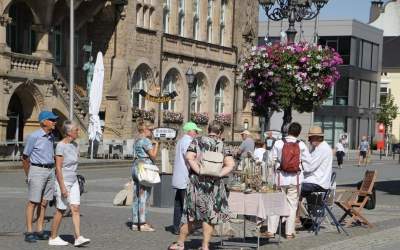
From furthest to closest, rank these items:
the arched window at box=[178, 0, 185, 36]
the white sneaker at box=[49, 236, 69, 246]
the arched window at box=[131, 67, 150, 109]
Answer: the arched window at box=[178, 0, 185, 36], the arched window at box=[131, 67, 150, 109], the white sneaker at box=[49, 236, 69, 246]

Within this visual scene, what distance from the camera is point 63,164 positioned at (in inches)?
474

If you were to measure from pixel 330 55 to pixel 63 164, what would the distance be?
1238 cm

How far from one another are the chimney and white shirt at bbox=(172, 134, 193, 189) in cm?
9597

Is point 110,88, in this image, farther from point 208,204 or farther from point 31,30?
point 208,204

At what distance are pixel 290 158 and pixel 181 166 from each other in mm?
1757

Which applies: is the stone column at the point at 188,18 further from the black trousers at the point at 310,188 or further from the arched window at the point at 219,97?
the black trousers at the point at 310,188

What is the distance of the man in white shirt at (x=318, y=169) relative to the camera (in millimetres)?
14336

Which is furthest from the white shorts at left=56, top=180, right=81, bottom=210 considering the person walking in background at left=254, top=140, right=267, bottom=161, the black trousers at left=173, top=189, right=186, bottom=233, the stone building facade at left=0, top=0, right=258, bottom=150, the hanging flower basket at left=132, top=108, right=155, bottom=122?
the hanging flower basket at left=132, top=108, right=155, bottom=122

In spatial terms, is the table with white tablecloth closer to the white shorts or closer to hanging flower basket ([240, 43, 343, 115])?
the white shorts

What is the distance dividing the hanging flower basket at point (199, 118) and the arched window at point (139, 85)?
4.88m

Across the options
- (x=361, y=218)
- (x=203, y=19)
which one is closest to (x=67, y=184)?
(x=361, y=218)

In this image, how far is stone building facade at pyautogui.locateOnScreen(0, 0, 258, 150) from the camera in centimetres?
3788

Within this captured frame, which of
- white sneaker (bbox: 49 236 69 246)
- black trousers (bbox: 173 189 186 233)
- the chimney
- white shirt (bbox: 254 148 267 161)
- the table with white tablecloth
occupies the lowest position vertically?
white sneaker (bbox: 49 236 69 246)

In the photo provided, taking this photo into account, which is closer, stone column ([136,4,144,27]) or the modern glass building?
stone column ([136,4,144,27])
